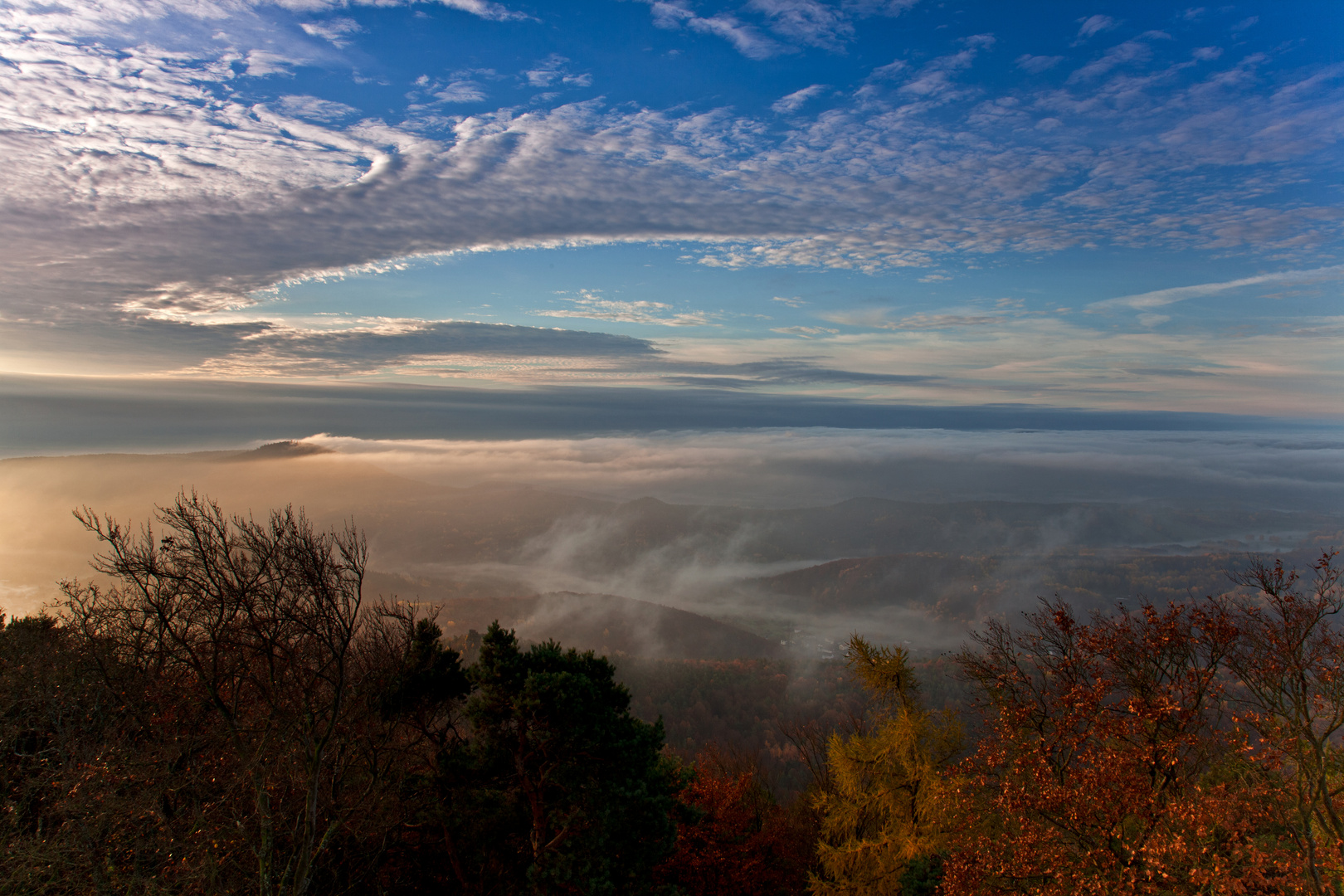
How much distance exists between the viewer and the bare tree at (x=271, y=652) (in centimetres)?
1379

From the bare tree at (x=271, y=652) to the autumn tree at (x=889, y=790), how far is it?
50.1 ft

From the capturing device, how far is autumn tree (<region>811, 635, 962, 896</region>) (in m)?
20.0

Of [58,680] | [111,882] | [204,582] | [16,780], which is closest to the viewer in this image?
[111,882]

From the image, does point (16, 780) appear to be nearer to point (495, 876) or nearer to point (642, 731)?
point (495, 876)

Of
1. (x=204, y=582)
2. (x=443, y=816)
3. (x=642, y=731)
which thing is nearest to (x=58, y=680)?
(x=204, y=582)

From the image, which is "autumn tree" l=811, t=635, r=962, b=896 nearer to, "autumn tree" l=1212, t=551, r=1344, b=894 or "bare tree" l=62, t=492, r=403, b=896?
"autumn tree" l=1212, t=551, r=1344, b=894

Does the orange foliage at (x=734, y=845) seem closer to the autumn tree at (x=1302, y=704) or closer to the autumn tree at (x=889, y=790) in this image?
the autumn tree at (x=889, y=790)

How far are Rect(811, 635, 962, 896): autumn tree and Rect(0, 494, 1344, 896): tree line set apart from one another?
91 millimetres

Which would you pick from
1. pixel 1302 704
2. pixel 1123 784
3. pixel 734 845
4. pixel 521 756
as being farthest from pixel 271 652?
pixel 1302 704

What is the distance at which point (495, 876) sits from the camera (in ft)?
58.3

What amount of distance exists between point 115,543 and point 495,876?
43.5 feet

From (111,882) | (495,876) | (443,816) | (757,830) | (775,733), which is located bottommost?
(775,733)

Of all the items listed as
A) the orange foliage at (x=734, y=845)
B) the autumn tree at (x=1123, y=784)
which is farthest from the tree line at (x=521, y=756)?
the orange foliage at (x=734, y=845)

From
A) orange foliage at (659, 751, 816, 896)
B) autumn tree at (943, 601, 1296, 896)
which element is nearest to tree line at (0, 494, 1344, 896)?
autumn tree at (943, 601, 1296, 896)
